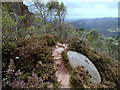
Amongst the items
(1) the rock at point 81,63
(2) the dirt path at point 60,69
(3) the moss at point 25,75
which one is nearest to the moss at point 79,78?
(2) the dirt path at point 60,69

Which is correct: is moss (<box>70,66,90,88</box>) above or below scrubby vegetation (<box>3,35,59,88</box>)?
below

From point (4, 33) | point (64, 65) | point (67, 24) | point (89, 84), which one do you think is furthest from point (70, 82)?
point (67, 24)

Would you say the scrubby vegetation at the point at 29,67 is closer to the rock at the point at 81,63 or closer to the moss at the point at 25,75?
the moss at the point at 25,75

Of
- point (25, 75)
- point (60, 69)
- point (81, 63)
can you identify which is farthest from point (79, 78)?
point (25, 75)

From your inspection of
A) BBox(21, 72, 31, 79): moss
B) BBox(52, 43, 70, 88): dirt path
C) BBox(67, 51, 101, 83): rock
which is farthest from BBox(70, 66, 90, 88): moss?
BBox(21, 72, 31, 79): moss

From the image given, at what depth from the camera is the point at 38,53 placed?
130 inches

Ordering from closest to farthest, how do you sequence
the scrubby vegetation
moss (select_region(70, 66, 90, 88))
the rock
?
the scrubby vegetation, moss (select_region(70, 66, 90, 88)), the rock

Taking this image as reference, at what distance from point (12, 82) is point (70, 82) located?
1.12 meters

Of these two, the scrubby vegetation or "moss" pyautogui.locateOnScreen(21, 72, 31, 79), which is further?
"moss" pyautogui.locateOnScreen(21, 72, 31, 79)

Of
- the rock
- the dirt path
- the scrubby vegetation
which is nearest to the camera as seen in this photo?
the scrubby vegetation

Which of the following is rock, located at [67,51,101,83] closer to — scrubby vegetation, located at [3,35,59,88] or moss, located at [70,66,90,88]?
moss, located at [70,66,90,88]

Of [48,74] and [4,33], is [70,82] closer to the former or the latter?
[48,74]

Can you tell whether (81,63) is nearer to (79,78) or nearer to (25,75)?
(79,78)

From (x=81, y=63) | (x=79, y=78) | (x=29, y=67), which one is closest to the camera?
(x=79, y=78)
